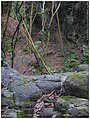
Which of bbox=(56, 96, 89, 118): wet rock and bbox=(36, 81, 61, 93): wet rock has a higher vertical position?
bbox=(36, 81, 61, 93): wet rock

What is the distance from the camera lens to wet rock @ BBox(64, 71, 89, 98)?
11.4ft

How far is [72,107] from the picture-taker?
324cm

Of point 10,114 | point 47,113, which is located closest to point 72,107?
point 47,113

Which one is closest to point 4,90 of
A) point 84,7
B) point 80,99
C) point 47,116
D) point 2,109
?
point 2,109

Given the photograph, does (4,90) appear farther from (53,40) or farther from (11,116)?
(53,40)

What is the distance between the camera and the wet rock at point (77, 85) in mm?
3471

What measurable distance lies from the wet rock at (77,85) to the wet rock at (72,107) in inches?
4.2

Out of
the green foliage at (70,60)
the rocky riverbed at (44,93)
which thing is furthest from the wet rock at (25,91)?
the green foliage at (70,60)

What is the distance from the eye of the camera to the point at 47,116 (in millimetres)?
3307

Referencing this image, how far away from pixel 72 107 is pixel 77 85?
1.13 ft

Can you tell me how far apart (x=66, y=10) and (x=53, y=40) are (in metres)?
0.96

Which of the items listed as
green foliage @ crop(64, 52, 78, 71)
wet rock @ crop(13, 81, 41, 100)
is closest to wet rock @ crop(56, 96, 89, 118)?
wet rock @ crop(13, 81, 41, 100)

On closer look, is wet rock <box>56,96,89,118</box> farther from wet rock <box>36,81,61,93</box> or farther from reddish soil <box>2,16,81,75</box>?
reddish soil <box>2,16,81,75</box>

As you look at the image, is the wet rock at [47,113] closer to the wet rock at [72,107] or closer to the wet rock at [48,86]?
the wet rock at [72,107]
